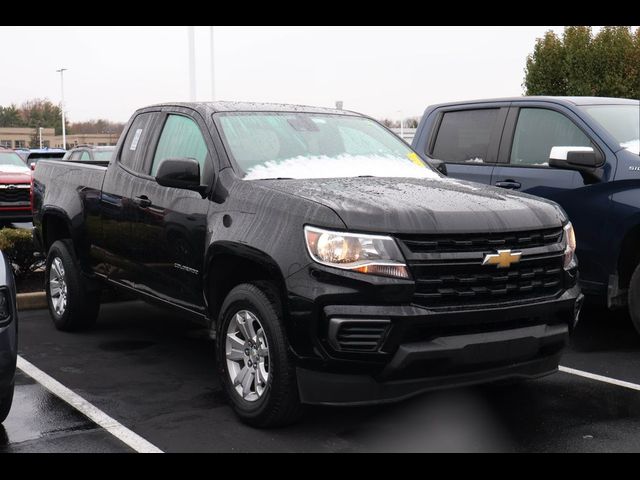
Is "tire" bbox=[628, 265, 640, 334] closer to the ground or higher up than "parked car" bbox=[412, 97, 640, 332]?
closer to the ground

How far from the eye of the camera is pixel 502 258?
13.9ft

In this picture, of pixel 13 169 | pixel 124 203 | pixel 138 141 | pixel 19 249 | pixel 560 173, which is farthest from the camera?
pixel 13 169

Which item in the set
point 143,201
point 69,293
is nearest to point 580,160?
point 143,201

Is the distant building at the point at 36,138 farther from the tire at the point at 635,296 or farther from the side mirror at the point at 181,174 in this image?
the side mirror at the point at 181,174

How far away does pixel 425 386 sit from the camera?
4121 mm

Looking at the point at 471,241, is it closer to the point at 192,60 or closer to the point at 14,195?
the point at 14,195

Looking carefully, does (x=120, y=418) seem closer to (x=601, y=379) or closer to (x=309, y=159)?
(x=309, y=159)

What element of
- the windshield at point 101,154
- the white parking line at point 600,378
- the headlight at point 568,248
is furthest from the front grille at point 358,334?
the windshield at point 101,154

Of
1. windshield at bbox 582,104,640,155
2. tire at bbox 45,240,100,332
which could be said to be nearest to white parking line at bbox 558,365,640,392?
windshield at bbox 582,104,640,155

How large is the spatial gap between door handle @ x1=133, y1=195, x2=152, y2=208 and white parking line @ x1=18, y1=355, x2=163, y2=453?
132 centimetres

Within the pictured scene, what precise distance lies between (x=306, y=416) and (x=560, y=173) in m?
3.22

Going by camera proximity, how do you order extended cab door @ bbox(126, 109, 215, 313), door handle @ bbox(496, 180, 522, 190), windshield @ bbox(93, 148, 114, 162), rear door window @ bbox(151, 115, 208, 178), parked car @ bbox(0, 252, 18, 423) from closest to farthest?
1. parked car @ bbox(0, 252, 18, 423)
2. extended cab door @ bbox(126, 109, 215, 313)
3. rear door window @ bbox(151, 115, 208, 178)
4. door handle @ bbox(496, 180, 522, 190)
5. windshield @ bbox(93, 148, 114, 162)

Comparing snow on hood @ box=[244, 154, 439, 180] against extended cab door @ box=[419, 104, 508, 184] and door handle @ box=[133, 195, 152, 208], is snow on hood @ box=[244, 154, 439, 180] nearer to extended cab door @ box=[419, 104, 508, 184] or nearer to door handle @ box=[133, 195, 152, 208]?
door handle @ box=[133, 195, 152, 208]

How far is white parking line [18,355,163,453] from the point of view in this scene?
4367 millimetres
